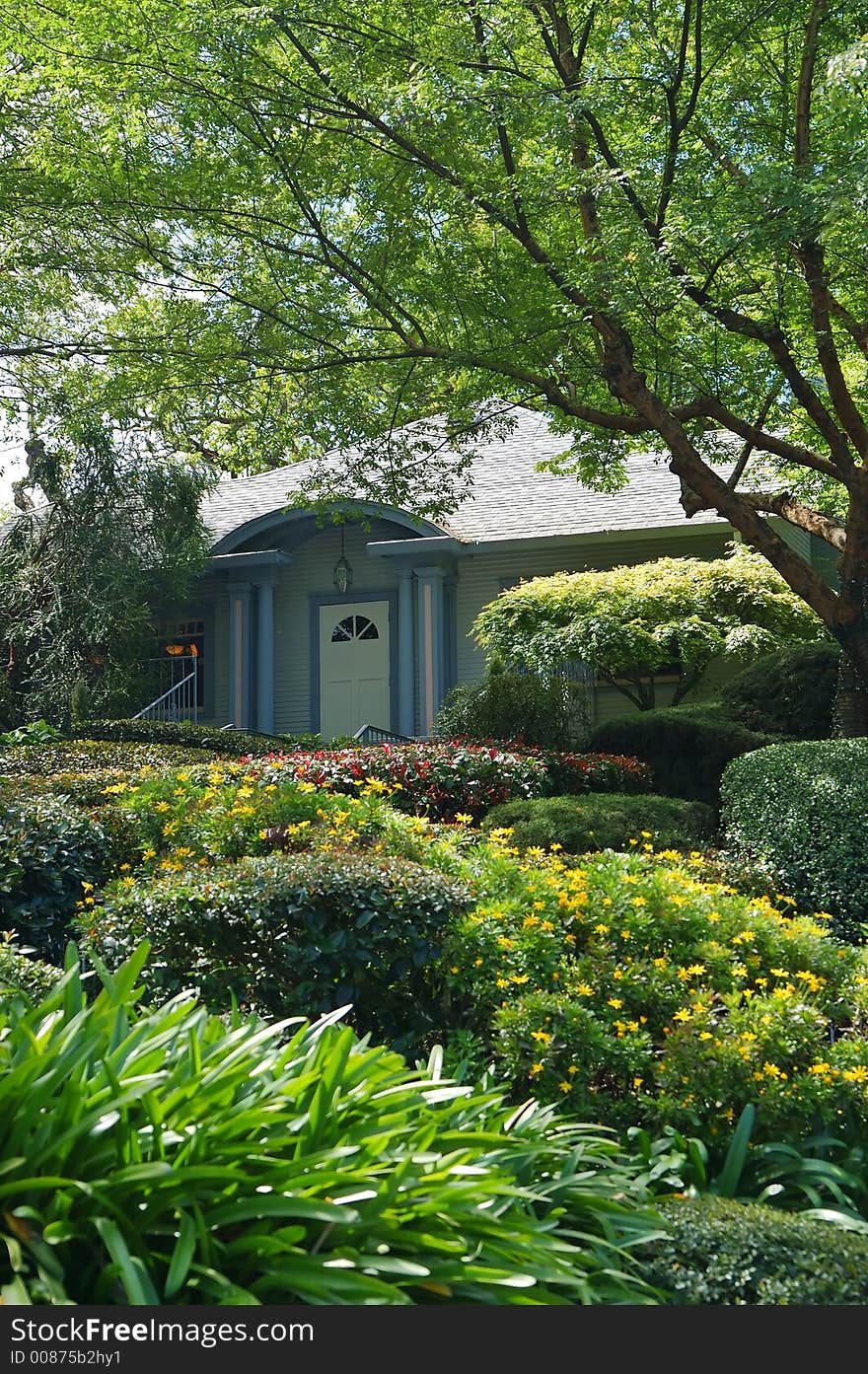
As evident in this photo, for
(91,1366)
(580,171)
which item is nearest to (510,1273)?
(91,1366)

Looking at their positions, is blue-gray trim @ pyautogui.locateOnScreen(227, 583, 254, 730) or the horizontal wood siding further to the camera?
blue-gray trim @ pyautogui.locateOnScreen(227, 583, 254, 730)

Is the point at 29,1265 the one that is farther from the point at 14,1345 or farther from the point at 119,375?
the point at 119,375

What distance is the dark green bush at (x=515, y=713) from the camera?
1145 cm

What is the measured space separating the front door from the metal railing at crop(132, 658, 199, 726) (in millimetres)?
1964

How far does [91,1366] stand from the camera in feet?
7.88

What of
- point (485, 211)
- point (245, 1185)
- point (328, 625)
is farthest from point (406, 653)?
point (245, 1185)

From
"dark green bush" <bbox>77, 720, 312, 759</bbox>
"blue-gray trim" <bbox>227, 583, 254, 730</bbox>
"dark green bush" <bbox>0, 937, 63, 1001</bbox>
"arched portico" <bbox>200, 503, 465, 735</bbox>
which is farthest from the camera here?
"blue-gray trim" <bbox>227, 583, 254, 730</bbox>

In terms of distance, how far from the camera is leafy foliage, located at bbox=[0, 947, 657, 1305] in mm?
2539

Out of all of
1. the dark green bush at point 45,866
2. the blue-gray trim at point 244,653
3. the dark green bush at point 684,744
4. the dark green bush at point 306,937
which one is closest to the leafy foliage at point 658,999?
the dark green bush at point 306,937

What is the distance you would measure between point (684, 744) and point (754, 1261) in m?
7.52

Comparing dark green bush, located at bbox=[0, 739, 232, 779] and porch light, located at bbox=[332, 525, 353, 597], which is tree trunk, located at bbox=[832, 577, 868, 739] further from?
porch light, located at bbox=[332, 525, 353, 597]

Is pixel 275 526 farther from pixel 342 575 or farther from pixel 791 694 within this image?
pixel 791 694

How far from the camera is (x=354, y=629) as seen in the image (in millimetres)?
18203

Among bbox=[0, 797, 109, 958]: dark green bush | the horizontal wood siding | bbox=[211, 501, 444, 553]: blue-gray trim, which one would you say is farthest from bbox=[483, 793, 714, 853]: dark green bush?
bbox=[211, 501, 444, 553]: blue-gray trim
